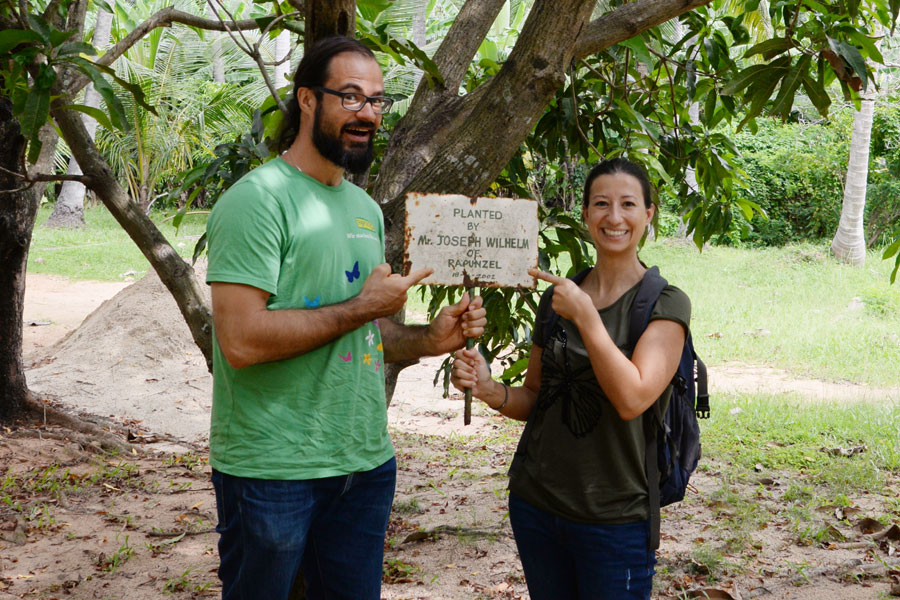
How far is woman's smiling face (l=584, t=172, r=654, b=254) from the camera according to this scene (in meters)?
1.98

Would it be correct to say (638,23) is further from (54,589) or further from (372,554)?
(54,589)

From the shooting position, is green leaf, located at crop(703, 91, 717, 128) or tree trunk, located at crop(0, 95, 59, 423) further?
tree trunk, located at crop(0, 95, 59, 423)

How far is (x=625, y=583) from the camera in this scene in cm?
183

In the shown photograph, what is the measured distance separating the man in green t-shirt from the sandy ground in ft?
4.86

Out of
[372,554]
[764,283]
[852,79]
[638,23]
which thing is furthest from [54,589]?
[764,283]

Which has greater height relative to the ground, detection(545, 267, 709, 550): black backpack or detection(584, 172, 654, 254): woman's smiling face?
detection(584, 172, 654, 254): woman's smiling face

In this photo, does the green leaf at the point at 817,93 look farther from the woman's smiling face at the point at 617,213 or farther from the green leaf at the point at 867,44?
the woman's smiling face at the point at 617,213

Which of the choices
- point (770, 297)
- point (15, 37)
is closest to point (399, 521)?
point (15, 37)

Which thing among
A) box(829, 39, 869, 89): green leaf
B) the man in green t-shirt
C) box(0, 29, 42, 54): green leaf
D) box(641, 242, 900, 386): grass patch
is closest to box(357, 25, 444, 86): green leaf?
the man in green t-shirt

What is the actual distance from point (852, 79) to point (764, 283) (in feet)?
34.1

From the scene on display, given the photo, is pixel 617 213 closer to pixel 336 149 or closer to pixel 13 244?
pixel 336 149

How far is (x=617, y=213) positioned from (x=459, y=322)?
0.46 m

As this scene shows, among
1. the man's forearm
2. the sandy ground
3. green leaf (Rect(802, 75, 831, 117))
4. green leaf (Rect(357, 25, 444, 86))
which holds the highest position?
green leaf (Rect(357, 25, 444, 86))

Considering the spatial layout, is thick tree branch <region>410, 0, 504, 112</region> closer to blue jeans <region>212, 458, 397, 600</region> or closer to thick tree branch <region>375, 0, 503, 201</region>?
thick tree branch <region>375, 0, 503, 201</region>
